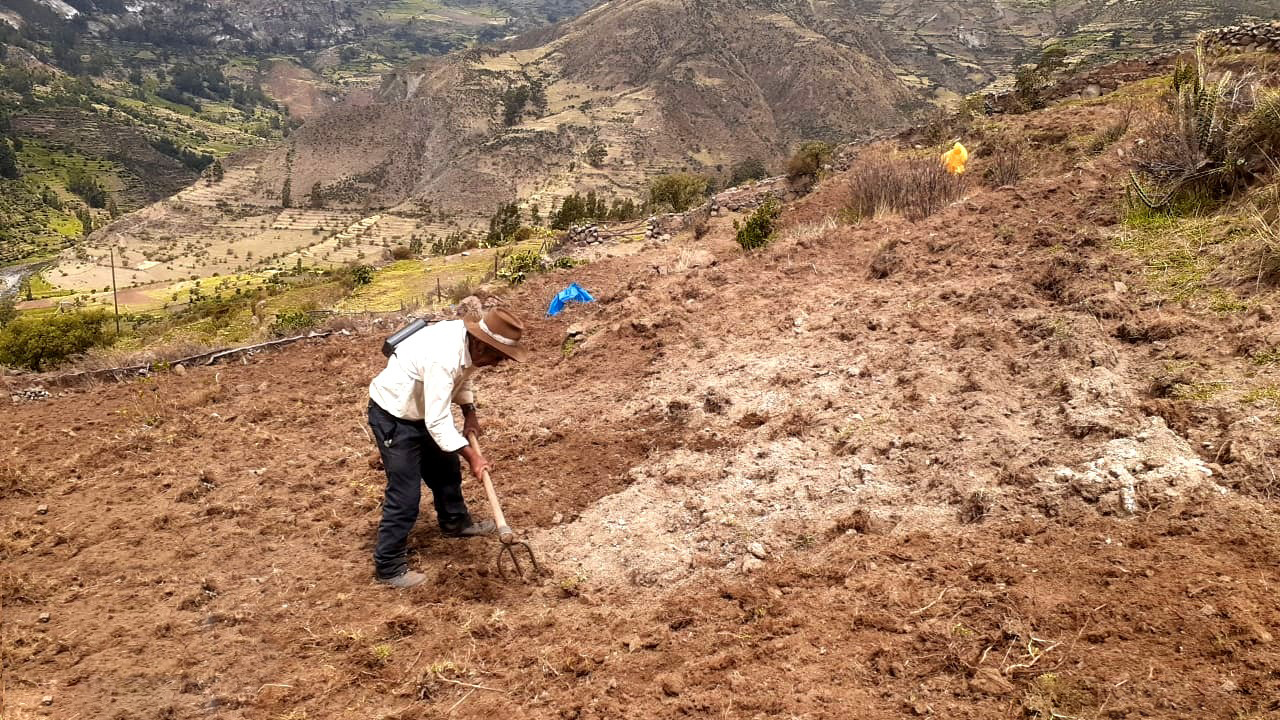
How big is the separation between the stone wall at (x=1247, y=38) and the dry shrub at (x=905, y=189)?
6.40m

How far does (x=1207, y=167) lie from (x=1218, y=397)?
3.57m

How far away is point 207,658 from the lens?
325 cm

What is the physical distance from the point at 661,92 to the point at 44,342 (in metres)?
75.0

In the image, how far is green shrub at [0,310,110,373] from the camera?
11.0 meters

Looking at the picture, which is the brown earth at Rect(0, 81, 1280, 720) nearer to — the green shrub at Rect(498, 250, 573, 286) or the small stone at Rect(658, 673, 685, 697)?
the small stone at Rect(658, 673, 685, 697)

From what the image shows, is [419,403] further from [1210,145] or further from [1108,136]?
[1108,136]

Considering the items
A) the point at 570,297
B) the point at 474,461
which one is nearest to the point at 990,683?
the point at 474,461

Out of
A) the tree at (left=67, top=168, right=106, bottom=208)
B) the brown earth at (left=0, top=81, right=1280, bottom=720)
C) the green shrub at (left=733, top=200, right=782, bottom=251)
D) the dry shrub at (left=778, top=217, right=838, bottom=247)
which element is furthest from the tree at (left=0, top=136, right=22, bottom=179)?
the dry shrub at (left=778, top=217, right=838, bottom=247)

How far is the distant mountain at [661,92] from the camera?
67.6 m

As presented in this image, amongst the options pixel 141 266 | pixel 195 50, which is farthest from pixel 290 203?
pixel 195 50

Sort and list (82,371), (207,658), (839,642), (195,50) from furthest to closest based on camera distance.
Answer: (195,50), (82,371), (207,658), (839,642)

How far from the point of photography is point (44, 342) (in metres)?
11.4

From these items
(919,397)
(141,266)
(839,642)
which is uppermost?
(919,397)

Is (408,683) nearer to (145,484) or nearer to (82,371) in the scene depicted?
(145,484)
